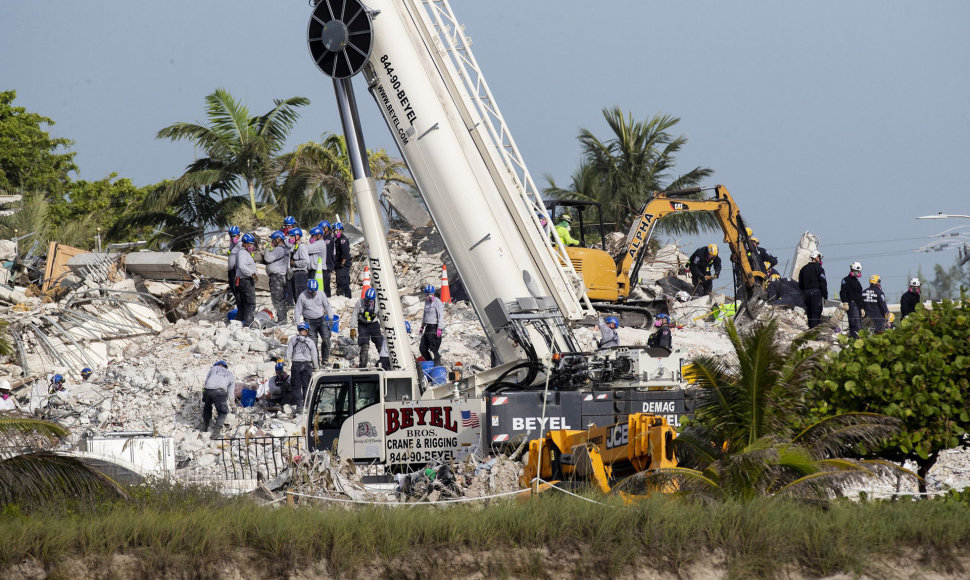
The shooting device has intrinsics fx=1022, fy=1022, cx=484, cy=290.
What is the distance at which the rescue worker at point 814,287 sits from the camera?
23.0m

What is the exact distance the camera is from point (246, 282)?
2217cm

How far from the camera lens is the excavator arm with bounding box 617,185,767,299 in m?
24.1

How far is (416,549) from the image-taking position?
9.40m

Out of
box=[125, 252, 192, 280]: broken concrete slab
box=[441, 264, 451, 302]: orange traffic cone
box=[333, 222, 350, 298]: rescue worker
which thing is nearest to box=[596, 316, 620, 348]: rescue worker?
box=[441, 264, 451, 302]: orange traffic cone

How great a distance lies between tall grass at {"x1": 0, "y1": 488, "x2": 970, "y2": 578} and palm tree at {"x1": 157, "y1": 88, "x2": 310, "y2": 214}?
24949mm

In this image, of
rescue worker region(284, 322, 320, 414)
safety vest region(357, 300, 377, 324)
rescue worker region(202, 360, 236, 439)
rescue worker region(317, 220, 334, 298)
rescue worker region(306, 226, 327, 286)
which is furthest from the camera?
rescue worker region(317, 220, 334, 298)

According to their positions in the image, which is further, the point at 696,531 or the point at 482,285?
the point at 482,285

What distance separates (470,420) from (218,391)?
A: 235 inches

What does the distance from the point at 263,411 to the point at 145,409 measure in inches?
94.7

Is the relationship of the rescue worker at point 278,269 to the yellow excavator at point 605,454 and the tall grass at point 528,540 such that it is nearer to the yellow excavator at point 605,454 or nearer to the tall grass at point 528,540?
the yellow excavator at point 605,454

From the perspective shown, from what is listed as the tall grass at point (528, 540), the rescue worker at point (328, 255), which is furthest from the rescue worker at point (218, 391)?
the tall grass at point (528, 540)

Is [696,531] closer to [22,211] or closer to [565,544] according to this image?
[565,544]

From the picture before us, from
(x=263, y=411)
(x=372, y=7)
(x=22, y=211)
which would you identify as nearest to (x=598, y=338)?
(x=263, y=411)

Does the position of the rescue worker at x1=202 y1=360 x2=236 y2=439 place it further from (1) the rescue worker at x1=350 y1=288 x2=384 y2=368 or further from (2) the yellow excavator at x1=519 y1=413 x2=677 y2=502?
(2) the yellow excavator at x1=519 y1=413 x2=677 y2=502
